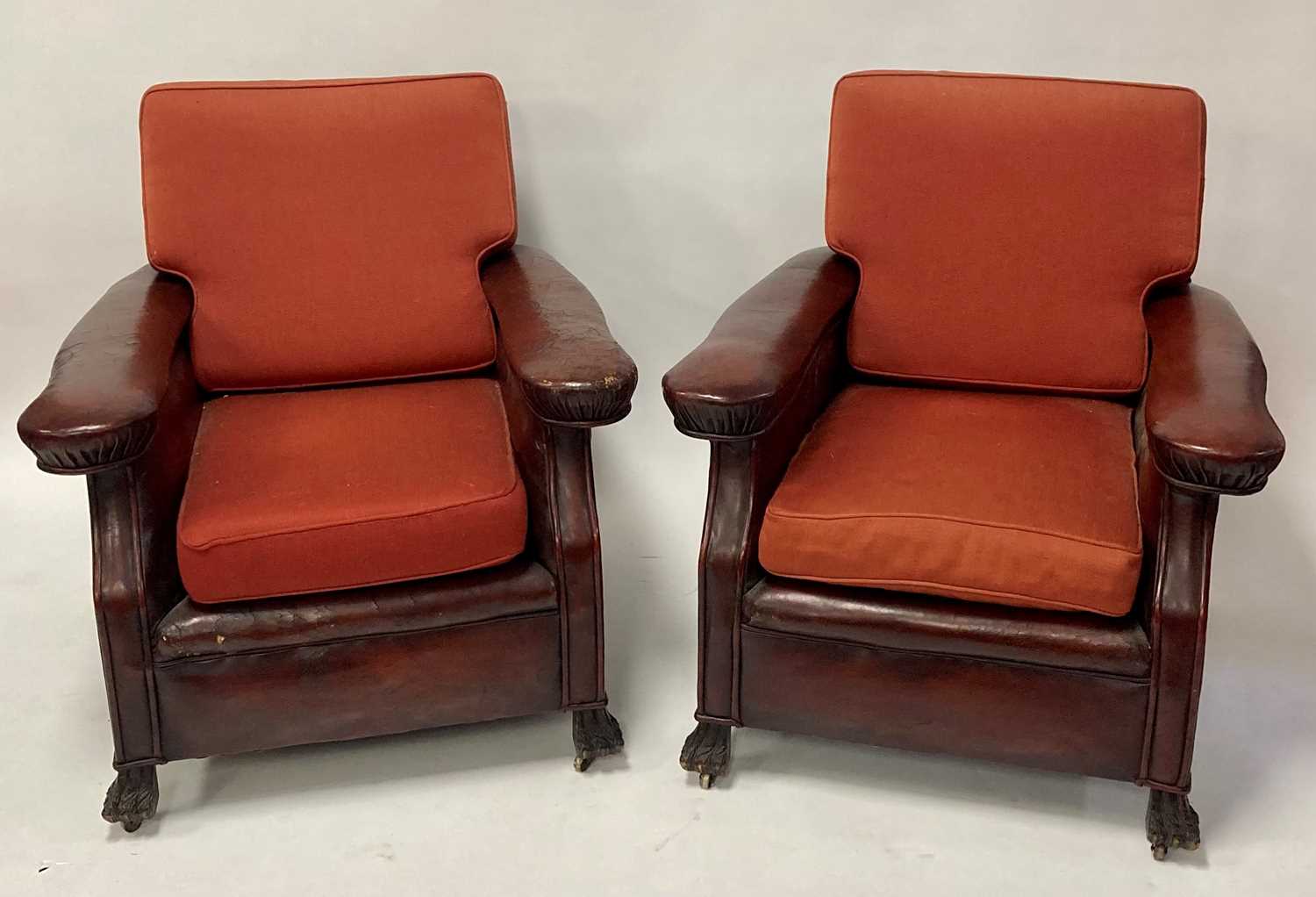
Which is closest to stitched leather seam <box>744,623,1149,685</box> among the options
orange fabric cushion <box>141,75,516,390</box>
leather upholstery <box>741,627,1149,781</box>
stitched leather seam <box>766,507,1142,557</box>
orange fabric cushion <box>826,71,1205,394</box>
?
leather upholstery <box>741,627,1149,781</box>

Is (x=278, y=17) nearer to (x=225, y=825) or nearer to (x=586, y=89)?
(x=586, y=89)

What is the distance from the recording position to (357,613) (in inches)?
95.5

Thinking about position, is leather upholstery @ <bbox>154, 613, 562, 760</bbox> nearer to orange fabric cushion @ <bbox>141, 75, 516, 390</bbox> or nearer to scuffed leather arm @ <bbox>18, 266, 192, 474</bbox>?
scuffed leather arm @ <bbox>18, 266, 192, 474</bbox>

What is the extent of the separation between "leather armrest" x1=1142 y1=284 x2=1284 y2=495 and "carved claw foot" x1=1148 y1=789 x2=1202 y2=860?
56 cm

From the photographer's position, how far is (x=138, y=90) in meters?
3.20

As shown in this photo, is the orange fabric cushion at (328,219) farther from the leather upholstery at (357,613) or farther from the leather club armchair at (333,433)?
the leather upholstery at (357,613)

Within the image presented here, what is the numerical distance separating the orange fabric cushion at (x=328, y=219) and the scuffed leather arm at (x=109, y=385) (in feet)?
0.42

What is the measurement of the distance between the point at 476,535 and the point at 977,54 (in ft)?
4.99

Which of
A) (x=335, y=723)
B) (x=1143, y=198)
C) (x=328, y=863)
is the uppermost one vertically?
(x=1143, y=198)

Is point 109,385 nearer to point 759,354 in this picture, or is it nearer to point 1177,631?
point 759,354

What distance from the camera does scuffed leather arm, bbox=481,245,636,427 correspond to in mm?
2330

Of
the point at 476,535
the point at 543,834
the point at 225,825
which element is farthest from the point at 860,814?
the point at 225,825

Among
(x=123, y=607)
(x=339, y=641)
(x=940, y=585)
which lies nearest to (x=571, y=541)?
(x=339, y=641)

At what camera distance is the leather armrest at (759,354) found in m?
2.31
